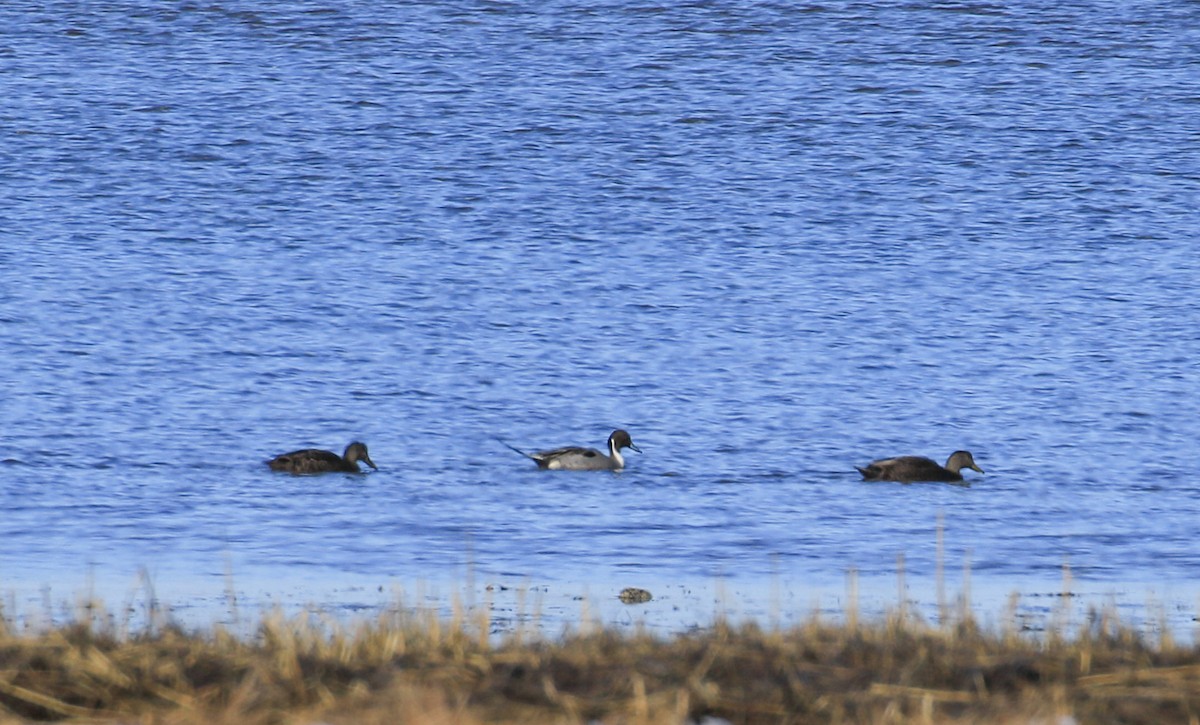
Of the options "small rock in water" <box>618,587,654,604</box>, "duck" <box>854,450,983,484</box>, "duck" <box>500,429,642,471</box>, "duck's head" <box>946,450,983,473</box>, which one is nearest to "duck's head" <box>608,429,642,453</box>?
"duck" <box>500,429,642,471</box>

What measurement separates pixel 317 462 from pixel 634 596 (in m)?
8.37

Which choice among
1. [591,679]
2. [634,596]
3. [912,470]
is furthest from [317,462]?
[591,679]

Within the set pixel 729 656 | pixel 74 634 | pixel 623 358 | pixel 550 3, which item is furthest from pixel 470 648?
pixel 550 3

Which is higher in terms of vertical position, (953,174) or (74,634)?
(953,174)

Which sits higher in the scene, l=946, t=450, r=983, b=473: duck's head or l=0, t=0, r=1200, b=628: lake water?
l=0, t=0, r=1200, b=628: lake water

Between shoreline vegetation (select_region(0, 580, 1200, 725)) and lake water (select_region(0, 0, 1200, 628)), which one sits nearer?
shoreline vegetation (select_region(0, 580, 1200, 725))

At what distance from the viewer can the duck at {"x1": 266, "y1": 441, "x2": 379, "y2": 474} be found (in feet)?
60.9

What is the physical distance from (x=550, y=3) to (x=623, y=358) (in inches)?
1265

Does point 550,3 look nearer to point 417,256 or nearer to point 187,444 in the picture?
point 417,256

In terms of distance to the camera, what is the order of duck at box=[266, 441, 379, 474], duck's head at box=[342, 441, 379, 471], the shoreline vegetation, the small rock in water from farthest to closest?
duck's head at box=[342, 441, 379, 471] < duck at box=[266, 441, 379, 474] < the small rock in water < the shoreline vegetation

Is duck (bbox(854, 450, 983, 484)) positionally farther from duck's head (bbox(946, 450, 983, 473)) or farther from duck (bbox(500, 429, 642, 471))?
duck (bbox(500, 429, 642, 471))

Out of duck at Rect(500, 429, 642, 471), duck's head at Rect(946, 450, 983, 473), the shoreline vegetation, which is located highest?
the shoreline vegetation

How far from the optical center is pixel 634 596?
35.6 ft

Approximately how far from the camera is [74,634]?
243 inches
